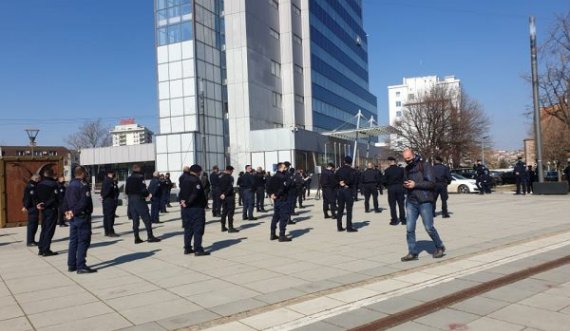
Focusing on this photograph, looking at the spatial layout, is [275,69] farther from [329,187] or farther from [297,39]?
[329,187]

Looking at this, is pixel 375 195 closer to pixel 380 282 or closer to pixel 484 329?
pixel 380 282

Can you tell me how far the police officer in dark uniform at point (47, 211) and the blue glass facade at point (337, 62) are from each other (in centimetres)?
4619

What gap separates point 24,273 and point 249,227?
6.61 meters

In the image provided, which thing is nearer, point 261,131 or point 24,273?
point 24,273

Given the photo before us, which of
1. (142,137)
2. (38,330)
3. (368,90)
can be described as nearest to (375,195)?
(38,330)

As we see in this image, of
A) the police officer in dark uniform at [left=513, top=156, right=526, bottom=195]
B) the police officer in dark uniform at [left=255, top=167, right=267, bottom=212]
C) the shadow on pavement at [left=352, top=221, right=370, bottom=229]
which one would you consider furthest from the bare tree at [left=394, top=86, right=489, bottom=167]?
the shadow on pavement at [left=352, top=221, right=370, bottom=229]

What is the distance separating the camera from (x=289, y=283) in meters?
6.81

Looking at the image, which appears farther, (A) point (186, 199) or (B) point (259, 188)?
(B) point (259, 188)

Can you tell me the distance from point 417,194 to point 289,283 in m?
2.63

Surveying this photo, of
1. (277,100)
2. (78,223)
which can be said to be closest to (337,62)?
(277,100)

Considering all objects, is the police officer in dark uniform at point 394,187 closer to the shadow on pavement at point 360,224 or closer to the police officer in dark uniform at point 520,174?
the shadow on pavement at point 360,224

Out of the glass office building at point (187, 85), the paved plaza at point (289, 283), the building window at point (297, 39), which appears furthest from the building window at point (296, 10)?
the paved plaza at point (289, 283)

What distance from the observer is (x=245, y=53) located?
44.6m

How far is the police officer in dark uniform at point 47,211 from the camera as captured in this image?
990cm
